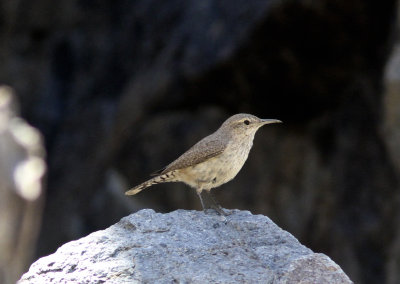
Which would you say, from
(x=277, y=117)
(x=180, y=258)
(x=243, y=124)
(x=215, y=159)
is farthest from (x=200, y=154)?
(x=277, y=117)

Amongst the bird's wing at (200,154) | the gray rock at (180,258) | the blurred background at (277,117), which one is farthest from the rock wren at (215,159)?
the blurred background at (277,117)

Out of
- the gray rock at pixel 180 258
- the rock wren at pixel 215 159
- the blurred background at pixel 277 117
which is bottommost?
the gray rock at pixel 180 258

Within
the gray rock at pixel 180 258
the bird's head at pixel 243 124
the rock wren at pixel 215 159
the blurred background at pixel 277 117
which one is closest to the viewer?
the gray rock at pixel 180 258

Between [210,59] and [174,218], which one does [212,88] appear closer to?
[210,59]

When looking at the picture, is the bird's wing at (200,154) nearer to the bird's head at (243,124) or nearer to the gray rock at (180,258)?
the bird's head at (243,124)

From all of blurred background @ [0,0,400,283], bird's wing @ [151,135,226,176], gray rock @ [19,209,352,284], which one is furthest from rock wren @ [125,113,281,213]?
blurred background @ [0,0,400,283]

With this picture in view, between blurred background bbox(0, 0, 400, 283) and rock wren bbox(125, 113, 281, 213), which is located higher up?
blurred background bbox(0, 0, 400, 283)

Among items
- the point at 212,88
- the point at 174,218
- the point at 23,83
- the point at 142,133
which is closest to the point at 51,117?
the point at 23,83

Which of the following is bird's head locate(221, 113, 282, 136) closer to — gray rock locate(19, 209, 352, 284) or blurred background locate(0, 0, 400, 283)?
gray rock locate(19, 209, 352, 284)
